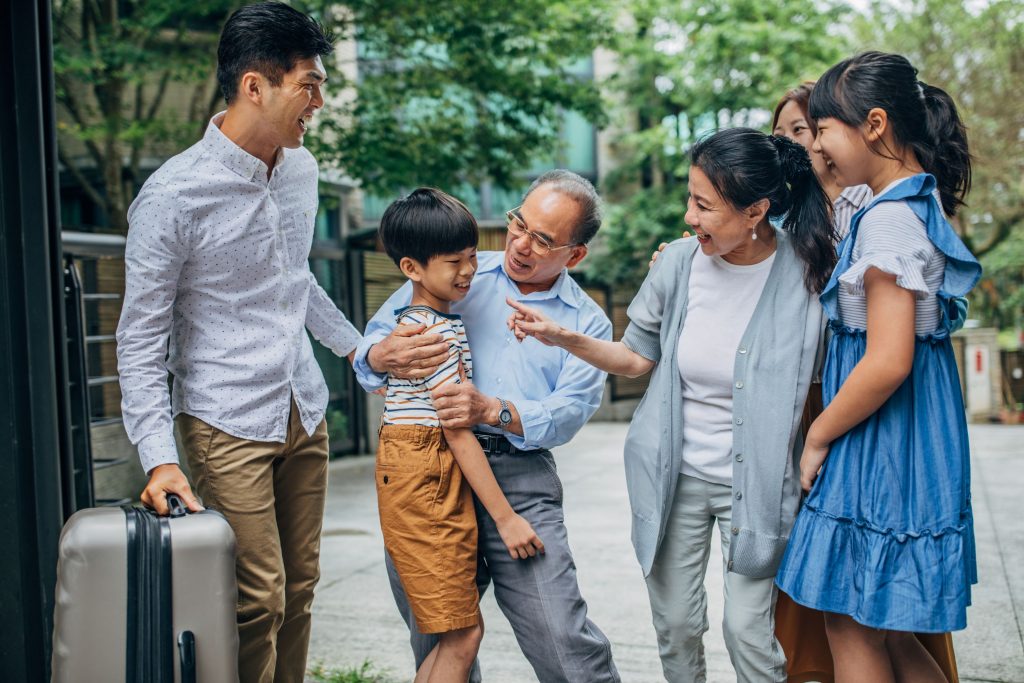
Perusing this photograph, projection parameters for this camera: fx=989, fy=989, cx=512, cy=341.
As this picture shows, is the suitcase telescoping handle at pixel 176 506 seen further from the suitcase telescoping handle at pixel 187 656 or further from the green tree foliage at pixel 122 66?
the green tree foliage at pixel 122 66

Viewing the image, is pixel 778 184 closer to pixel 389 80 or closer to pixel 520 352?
pixel 520 352

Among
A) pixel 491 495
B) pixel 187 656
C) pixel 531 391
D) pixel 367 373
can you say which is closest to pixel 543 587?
pixel 491 495

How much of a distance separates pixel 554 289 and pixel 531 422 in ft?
1.37

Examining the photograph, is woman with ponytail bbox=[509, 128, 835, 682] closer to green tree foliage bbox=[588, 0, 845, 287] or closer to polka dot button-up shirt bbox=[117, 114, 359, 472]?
polka dot button-up shirt bbox=[117, 114, 359, 472]

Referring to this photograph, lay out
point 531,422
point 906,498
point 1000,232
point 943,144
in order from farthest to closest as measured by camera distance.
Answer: point 1000,232 < point 531,422 < point 943,144 < point 906,498

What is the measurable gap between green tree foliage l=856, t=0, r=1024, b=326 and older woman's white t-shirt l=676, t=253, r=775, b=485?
48.7 ft

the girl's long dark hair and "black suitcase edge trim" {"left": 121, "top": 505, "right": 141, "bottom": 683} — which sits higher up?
the girl's long dark hair

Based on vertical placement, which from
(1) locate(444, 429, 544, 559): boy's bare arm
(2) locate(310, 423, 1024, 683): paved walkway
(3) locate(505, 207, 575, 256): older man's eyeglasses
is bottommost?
(2) locate(310, 423, 1024, 683): paved walkway

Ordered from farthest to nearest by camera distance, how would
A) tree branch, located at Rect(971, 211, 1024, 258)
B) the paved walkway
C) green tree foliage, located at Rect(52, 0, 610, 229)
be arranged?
1. tree branch, located at Rect(971, 211, 1024, 258)
2. green tree foliage, located at Rect(52, 0, 610, 229)
3. the paved walkway

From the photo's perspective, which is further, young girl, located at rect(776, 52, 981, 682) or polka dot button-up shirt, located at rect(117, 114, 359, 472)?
polka dot button-up shirt, located at rect(117, 114, 359, 472)

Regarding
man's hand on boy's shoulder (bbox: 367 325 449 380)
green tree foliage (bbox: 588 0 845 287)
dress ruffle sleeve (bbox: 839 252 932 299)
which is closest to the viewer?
dress ruffle sleeve (bbox: 839 252 932 299)

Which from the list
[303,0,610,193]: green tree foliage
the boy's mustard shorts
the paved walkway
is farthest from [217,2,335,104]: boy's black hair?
[303,0,610,193]: green tree foliage

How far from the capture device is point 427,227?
2.55 meters

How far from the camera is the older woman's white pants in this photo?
2.62m
